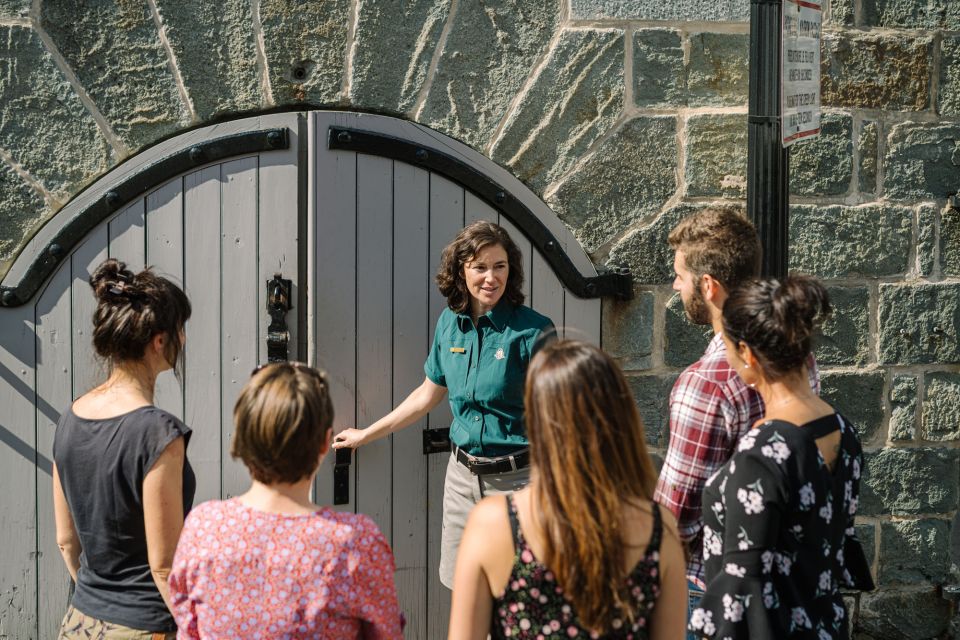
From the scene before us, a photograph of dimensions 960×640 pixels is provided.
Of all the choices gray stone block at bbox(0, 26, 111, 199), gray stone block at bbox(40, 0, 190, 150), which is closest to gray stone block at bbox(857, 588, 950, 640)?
gray stone block at bbox(40, 0, 190, 150)

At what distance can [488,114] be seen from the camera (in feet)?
12.1

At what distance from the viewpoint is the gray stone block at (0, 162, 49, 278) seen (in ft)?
11.3

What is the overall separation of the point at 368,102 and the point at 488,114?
45cm

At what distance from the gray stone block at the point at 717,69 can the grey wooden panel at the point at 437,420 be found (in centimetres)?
101

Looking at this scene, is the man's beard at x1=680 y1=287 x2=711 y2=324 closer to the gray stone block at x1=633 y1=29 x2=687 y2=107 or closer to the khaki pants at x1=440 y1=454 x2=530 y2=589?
the khaki pants at x1=440 y1=454 x2=530 y2=589

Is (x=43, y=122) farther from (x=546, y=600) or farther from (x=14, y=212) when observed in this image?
(x=546, y=600)

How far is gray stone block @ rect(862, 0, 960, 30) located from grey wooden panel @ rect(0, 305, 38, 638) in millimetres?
3259

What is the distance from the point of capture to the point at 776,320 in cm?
227

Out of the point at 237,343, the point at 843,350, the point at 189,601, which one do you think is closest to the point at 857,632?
the point at 843,350

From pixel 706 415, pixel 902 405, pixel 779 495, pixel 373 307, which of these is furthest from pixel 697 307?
pixel 902 405

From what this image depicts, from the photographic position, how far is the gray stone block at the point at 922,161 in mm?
3893

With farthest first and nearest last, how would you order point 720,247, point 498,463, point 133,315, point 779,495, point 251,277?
point 251,277, point 498,463, point 720,247, point 133,315, point 779,495

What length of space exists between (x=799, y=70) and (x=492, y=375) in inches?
55.6

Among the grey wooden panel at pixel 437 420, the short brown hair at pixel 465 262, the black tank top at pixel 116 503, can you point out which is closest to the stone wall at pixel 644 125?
the grey wooden panel at pixel 437 420
